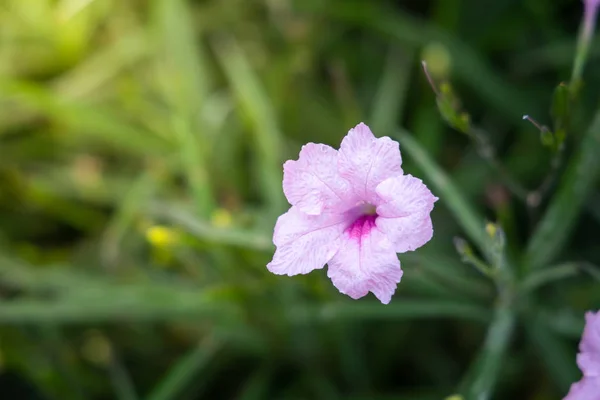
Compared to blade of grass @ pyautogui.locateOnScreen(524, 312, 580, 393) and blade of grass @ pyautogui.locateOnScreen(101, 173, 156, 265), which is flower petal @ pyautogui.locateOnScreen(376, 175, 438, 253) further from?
blade of grass @ pyautogui.locateOnScreen(101, 173, 156, 265)

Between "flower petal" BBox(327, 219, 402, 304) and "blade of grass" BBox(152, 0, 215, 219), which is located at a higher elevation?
"blade of grass" BBox(152, 0, 215, 219)

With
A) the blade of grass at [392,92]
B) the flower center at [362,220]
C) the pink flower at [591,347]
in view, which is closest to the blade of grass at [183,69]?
the blade of grass at [392,92]

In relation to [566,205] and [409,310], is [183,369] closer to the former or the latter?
[409,310]

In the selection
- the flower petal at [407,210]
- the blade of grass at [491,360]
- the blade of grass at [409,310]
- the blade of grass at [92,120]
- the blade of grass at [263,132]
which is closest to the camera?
the flower petal at [407,210]

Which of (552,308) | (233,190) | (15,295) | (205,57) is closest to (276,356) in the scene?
(233,190)

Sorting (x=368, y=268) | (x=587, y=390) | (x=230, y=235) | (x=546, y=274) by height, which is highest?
(x=230, y=235)

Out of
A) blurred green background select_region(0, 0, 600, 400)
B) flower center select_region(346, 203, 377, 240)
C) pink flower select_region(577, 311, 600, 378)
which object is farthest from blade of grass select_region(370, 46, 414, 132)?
pink flower select_region(577, 311, 600, 378)

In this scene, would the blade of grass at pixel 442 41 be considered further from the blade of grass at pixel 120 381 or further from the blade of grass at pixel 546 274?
the blade of grass at pixel 120 381

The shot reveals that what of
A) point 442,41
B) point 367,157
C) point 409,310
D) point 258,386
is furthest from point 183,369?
point 442,41
